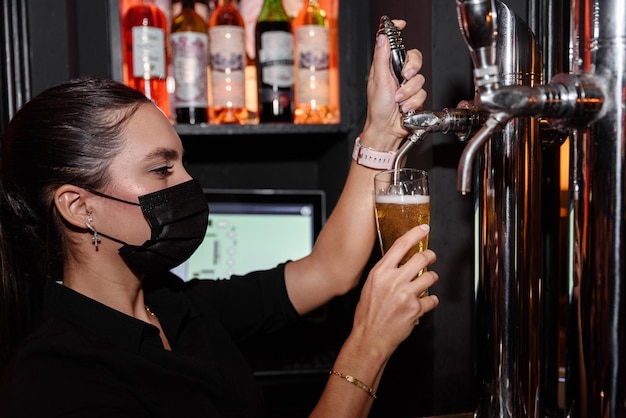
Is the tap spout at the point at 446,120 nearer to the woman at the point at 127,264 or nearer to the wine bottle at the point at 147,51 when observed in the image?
the woman at the point at 127,264

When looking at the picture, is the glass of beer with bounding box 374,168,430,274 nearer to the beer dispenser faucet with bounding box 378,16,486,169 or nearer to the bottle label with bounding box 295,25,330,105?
the beer dispenser faucet with bounding box 378,16,486,169

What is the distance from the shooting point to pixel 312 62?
1.54 m

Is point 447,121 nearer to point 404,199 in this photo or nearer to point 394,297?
point 404,199

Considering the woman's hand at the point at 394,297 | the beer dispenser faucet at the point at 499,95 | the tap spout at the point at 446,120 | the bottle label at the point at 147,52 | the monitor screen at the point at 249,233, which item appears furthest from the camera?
the monitor screen at the point at 249,233

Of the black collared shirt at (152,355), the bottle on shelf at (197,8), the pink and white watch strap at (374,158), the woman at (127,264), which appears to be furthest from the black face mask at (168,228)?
the bottle on shelf at (197,8)

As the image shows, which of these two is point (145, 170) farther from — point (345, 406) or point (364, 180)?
point (345, 406)

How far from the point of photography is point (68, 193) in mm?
1016

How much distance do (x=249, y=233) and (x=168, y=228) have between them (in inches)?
28.6

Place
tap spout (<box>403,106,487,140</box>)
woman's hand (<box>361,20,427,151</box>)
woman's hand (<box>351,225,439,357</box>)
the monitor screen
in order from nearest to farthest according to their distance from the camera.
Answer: tap spout (<box>403,106,487,140</box>)
woman's hand (<box>351,225,439,357</box>)
woman's hand (<box>361,20,427,151</box>)
the monitor screen

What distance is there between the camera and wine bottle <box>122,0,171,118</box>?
149cm

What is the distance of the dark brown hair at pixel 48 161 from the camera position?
3.29ft

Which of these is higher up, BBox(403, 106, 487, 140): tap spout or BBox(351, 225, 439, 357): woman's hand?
BBox(403, 106, 487, 140): tap spout

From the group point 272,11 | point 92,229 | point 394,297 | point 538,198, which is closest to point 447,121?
point 538,198

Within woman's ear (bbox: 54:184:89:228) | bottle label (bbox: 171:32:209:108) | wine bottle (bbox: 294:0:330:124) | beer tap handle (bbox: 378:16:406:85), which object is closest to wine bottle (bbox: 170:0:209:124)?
bottle label (bbox: 171:32:209:108)
